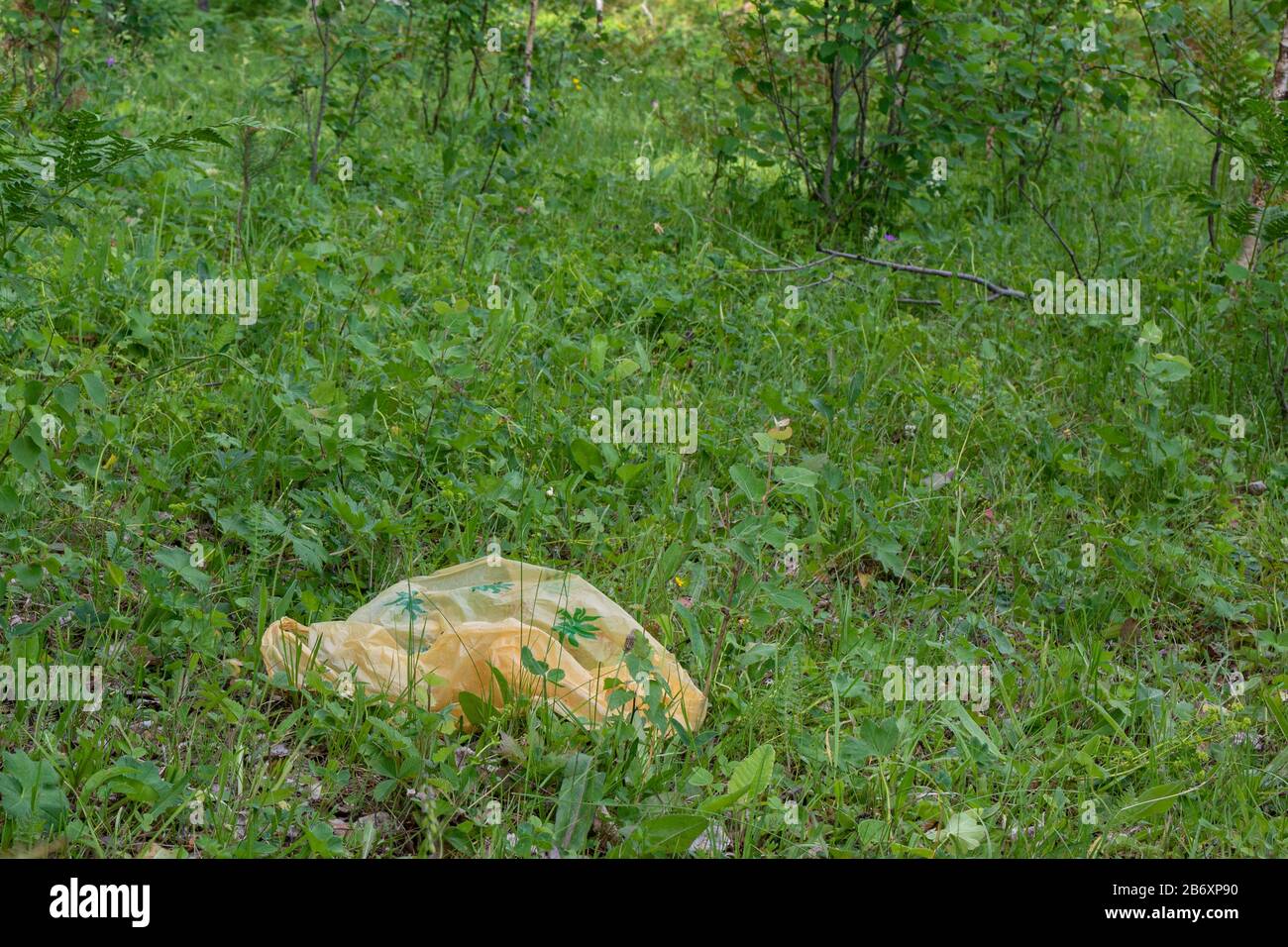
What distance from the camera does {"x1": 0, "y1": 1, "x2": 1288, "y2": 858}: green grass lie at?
2514 millimetres

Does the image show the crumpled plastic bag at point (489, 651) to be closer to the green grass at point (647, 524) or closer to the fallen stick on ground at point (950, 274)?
the green grass at point (647, 524)

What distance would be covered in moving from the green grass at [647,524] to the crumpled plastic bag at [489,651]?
8cm

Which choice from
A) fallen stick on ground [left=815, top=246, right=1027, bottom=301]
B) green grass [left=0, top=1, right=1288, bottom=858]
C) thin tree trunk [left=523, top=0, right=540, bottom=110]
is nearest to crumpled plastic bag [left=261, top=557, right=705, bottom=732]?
green grass [left=0, top=1, right=1288, bottom=858]

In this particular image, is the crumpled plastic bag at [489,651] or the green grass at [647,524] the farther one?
the crumpled plastic bag at [489,651]

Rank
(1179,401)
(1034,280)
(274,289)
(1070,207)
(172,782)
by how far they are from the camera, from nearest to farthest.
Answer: (172,782) < (274,289) < (1179,401) < (1034,280) < (1070,207)

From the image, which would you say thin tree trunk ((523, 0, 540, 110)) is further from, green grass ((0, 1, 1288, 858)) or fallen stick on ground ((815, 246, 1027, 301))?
fallen stick on ground ((815, 246, 1027, 301))

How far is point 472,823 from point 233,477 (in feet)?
5.02

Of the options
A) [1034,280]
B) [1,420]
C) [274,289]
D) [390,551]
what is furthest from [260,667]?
[1034,280]

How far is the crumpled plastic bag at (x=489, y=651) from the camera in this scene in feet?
8.85

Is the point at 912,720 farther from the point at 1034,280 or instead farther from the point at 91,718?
the point at 1034,280

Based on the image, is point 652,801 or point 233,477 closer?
point 652,801

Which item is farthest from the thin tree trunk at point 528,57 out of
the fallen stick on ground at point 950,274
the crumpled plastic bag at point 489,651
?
the crumpled plastic bag at point 489,651

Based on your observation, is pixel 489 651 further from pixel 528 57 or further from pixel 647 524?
pixel 528 57

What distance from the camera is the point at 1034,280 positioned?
544 cm
